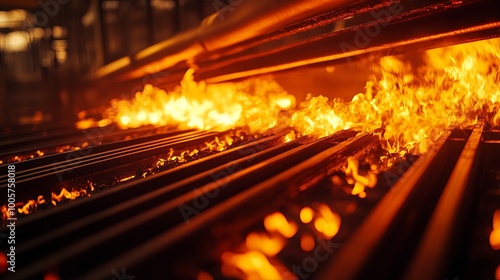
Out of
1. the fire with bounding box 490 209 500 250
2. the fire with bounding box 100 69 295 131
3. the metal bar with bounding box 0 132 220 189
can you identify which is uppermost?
the fire with bounding box 100 69 295 131

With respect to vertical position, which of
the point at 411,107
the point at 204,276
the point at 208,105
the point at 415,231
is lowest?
the point at 204,276

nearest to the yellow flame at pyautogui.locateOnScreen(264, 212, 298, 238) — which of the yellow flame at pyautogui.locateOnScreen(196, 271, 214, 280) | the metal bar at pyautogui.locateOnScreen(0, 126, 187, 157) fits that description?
the yellow flame at pyautogui.locateOnScreen(196, 271, 214, 280)

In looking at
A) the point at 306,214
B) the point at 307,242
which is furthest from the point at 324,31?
the point at 307,242

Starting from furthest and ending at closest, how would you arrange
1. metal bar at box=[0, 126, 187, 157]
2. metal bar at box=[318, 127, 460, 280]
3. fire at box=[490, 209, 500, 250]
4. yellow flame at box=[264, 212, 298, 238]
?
metal bar at box=[0, 126, 187, 157] < yellow flame at box=[264, 212, 298, 238] < fire at box=[490, 209, 500, 250] < metal bar at box=[318, 127, 460, 280]

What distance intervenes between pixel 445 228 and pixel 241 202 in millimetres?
775

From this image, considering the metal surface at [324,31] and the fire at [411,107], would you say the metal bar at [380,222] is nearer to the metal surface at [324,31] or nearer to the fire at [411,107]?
the fire at [411,107]

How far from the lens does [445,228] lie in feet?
3.83

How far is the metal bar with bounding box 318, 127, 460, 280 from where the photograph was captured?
0.95 m

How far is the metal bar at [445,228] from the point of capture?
96 centimetres

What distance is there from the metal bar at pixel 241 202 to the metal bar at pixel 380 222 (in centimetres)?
47

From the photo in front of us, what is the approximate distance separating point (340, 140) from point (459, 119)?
54.7 inches

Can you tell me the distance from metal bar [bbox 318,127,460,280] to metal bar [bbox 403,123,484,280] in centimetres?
10

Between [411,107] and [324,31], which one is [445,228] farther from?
[324,31]

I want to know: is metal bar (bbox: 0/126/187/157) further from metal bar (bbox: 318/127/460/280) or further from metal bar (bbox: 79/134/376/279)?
metal bar (bbox: 318/127/460/280)
